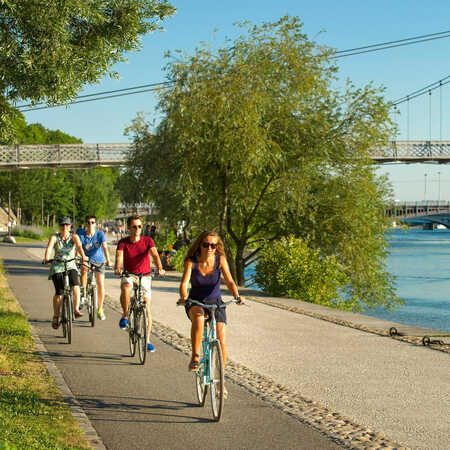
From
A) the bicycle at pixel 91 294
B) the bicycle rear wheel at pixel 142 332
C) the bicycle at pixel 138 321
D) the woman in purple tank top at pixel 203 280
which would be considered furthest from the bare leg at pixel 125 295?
the woman in purple tank top at pixel 203 280

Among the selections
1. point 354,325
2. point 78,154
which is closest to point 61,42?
point 354,325

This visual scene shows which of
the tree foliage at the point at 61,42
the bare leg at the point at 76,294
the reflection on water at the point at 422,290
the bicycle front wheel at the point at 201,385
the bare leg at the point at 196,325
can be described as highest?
the tree foliage at the point at 61,42

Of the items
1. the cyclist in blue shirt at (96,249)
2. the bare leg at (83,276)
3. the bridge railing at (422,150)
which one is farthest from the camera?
the bridge railing at (422,150)

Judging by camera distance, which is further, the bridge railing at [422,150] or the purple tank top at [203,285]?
the bridge railing at [422,150]

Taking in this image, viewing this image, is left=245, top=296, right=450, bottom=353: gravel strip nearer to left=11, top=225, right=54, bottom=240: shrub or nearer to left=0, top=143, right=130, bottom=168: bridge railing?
left=0, top=143, right=130, bottom=168: bridge railing

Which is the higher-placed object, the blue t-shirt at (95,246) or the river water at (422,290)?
the blue t-shirt at (95,246)

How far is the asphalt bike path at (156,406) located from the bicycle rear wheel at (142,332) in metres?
0.14

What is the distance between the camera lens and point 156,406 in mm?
6496

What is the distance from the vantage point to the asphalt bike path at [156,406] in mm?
5477

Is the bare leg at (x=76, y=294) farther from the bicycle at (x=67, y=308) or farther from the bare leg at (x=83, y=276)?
the bare leg at (x=83, y=276)

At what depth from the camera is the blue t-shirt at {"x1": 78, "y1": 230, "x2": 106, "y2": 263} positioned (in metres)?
11.9

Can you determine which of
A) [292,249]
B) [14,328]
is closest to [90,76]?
[14,328]

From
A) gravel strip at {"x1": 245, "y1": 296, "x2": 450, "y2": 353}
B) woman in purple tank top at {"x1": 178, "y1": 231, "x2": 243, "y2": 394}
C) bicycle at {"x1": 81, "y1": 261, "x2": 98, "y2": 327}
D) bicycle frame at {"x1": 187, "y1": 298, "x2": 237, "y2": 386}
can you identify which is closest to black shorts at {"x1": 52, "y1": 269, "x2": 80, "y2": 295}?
A: bicycle at {"x1": 81, "y1": 261, "x2": 98, "y2": 327}

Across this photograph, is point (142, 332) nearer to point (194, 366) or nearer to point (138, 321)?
point (138, 321)
